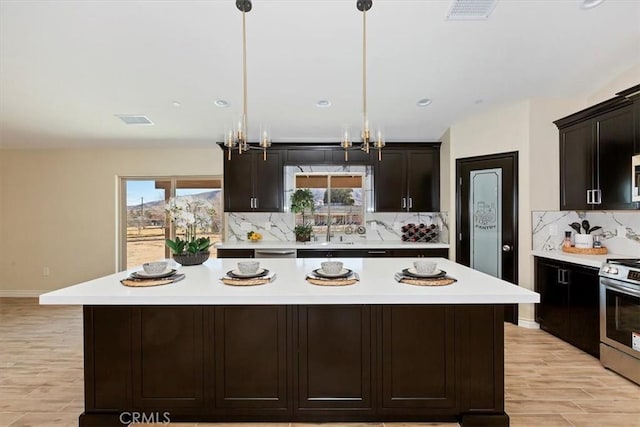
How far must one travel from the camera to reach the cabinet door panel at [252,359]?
82.3 inches

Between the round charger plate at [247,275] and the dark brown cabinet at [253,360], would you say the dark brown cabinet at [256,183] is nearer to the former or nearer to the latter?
the round charger plate at [247,275]

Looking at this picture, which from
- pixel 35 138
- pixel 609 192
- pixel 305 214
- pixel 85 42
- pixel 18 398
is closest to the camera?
pixel 18 398

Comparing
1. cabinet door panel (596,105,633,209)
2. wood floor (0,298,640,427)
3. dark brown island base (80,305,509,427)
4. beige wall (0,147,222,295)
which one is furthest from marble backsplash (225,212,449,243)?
dark brown island base (80,305,509,427)

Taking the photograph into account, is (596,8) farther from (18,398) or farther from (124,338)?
(18,398)

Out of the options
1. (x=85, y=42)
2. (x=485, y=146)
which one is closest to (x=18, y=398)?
(x=85, y=42)

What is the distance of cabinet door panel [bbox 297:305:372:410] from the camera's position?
6.86 feet

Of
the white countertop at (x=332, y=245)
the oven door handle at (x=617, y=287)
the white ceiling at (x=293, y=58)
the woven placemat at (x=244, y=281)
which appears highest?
the white ceiling at (x=293, y=58)

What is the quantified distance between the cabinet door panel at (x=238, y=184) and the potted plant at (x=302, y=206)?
2.27 ft

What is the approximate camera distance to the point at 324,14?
103 inches

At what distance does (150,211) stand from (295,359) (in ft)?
15.5

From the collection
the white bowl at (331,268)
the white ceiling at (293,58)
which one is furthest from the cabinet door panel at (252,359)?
the white ceiling at (293,58)

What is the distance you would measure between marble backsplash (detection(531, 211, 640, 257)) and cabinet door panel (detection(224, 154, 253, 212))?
12.7ft

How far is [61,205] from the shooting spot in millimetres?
5660

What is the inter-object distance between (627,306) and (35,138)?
24.6 feet
